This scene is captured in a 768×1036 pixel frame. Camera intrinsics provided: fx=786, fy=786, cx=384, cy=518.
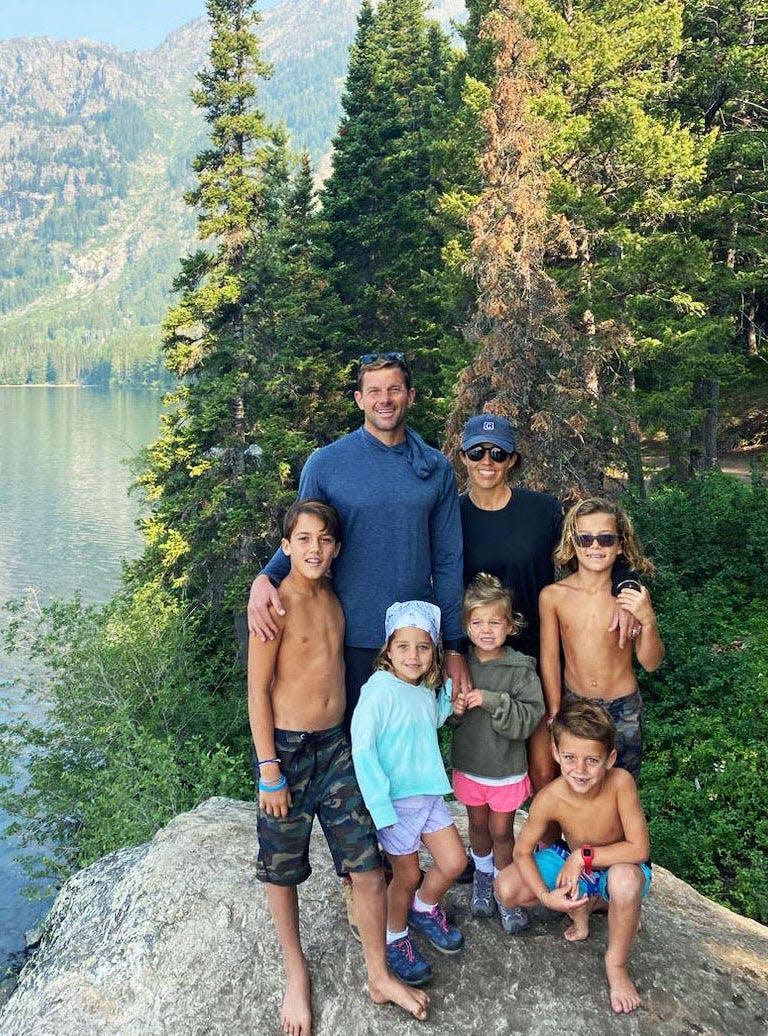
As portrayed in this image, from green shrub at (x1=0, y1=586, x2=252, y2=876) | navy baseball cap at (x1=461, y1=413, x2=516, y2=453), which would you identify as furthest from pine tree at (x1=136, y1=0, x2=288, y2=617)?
navy baseball cap at (x1=461, y1=413, x2=516, y2=453)

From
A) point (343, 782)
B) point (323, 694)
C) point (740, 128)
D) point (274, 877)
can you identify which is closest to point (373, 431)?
point (323, 694)

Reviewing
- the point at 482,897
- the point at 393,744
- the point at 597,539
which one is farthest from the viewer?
the point at 482,897

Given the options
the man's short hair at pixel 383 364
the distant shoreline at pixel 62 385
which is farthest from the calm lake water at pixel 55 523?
the distant shoreline at pixel 62 385

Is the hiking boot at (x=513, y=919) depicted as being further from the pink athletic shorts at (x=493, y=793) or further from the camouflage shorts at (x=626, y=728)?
the camouflage shorts at (x=626, y=728)

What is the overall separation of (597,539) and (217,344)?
54.3 ft

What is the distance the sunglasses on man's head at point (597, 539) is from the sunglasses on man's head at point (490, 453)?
517 mm

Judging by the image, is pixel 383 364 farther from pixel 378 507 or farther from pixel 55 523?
pixel 55 523

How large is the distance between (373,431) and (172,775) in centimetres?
940

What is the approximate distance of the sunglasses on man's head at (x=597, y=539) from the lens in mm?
3674

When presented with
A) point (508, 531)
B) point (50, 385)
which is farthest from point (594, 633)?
point (50, 385)

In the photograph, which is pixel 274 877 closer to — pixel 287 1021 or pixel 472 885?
pixel 287 1021

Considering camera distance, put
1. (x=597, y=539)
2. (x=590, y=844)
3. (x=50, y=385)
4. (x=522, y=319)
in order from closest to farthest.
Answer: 1. (x=590, y=844)
2. (x=597, y=539)
3. (x=522, y=319)
4. (x=50, y=385)

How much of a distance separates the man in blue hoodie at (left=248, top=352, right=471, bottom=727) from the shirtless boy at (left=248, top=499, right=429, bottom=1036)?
0.13 metres

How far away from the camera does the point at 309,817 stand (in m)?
3.52
